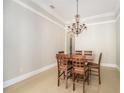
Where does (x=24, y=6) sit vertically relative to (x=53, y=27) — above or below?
above

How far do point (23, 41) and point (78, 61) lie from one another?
209 centimetres

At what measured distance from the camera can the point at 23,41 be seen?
309cm

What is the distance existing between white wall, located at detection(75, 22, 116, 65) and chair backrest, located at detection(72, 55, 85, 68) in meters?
3.31

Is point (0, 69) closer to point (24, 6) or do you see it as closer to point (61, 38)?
point (24, 6)

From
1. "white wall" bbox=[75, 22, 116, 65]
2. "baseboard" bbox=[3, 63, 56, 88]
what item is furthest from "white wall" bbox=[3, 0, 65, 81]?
"white wall" bbox=[75, 22, 116, 65]

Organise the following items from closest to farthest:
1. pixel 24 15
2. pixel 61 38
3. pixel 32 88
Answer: pixel 32 88, pixel 24 15, pixel 61 38

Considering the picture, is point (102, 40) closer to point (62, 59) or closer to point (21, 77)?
point (62, 59)

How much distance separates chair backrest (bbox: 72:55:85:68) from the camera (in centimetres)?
234

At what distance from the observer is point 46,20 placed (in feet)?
14.2

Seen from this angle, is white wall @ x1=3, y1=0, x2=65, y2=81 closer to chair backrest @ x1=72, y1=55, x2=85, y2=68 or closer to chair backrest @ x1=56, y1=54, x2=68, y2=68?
chair backrest @ x1=56, y1=54, x2=68, y2=68

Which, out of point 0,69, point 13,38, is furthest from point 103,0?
point 0,69

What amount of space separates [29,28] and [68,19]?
3.47 m

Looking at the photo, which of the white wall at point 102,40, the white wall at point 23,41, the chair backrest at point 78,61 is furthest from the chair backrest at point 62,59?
the white wall at point 102,40

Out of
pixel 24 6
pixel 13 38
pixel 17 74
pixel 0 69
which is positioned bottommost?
pixel 17 74
